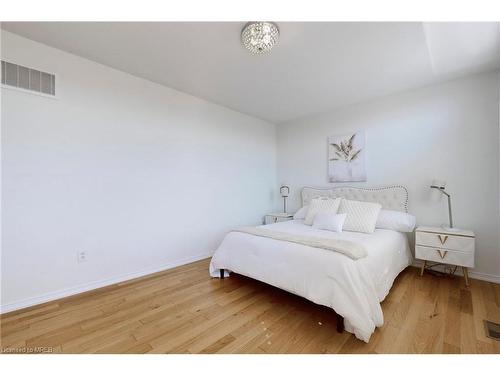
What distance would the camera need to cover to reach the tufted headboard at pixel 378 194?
3.08 meters

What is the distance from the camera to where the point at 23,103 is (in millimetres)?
1979

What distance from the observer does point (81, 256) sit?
2268 millimetres

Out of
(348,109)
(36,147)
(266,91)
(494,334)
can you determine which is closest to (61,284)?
(36,147)

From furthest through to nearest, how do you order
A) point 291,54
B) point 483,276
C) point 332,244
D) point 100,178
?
1. point 483,276
2. point 100,178
3. point 291,54
4. point 332,244

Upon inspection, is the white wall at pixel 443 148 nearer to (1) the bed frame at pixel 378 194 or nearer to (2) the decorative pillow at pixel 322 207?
(1) the bed frame at pixel 378 194

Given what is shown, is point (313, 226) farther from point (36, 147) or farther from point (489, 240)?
point (36, 147)

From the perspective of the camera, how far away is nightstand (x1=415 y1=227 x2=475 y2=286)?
Answer: 2342mm

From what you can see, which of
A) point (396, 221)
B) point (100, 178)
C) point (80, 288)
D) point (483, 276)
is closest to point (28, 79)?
point (100, 178)

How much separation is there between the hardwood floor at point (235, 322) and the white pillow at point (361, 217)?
70 cm

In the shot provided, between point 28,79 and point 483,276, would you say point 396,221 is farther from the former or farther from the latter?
point 28,79

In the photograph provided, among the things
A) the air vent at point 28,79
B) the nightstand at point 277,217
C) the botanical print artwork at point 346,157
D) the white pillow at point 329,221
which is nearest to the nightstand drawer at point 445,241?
the white pillow at point 329,221

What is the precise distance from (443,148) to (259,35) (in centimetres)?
272
